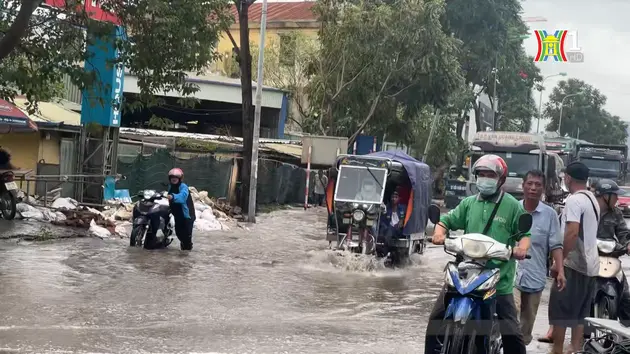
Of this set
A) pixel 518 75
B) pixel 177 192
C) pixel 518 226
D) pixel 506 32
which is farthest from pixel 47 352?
pixel 518 75

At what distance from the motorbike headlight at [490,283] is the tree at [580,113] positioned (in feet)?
298

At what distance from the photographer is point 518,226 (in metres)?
6.30

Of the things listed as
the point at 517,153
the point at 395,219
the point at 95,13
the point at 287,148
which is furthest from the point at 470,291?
the point at 287,148

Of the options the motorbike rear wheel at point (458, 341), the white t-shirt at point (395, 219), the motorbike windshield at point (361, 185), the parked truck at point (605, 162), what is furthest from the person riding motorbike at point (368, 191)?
the parked truck at point (605, 162)

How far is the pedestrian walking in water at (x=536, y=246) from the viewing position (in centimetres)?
756

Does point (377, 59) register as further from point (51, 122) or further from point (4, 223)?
point (4, 223)

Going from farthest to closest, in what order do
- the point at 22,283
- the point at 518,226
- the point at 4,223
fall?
the point at 4,223 < the point at 22,283 < the point at 518,226

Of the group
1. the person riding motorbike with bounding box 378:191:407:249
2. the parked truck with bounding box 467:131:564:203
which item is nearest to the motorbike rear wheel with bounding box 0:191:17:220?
the person riding motorbike with bounding box 378:191:407:249

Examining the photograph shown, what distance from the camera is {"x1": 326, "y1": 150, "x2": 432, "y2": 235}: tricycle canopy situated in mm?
16344

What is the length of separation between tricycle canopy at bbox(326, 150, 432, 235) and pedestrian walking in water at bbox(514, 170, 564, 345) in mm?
8383

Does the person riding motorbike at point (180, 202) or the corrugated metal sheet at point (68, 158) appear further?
the corrugated metal sheet at point (68, 158)

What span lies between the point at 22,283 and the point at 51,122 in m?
10.4

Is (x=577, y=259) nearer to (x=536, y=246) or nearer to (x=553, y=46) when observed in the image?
(x=536, y=246)

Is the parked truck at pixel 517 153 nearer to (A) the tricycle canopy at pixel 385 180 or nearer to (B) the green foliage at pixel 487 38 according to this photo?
(A) the tricycle canopy at pixel 385 180
